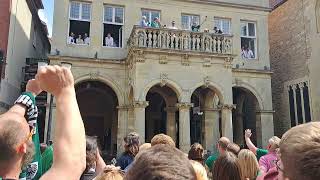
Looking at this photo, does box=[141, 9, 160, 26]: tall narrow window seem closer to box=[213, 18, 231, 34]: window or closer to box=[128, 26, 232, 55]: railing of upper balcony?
box=[128, 26, 232, 55]: railing of upper balcony

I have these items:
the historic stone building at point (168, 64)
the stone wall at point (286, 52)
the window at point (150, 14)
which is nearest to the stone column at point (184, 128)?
the historic stone building at point (168, 64)

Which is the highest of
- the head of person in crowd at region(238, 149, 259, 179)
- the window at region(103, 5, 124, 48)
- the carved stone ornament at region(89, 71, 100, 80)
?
the window at region(103, 5, 124, 48)

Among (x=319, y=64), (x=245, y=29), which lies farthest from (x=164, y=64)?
(x=319, y=64)

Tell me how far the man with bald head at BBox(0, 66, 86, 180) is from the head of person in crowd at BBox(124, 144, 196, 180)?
36cm

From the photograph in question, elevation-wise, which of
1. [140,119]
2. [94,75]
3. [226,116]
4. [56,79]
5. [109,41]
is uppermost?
[109,41]

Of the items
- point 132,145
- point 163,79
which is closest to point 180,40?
point 163,79

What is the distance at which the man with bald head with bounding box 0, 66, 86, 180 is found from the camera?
1.80 metres

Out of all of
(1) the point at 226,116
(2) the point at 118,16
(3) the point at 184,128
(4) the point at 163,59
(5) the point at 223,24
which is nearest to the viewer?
(3) the point at 184,128

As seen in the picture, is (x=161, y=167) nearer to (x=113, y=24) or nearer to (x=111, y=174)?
(x=111, y=174)

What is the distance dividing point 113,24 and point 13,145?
16.6m

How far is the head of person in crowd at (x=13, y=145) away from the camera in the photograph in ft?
6.01

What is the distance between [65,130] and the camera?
1821 millimetres

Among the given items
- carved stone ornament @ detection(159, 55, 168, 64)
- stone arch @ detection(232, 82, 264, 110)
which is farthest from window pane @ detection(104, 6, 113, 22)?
stone arch @ detection(232, 82, 264, 110)

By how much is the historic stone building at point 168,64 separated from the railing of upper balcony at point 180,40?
4 centimetres
